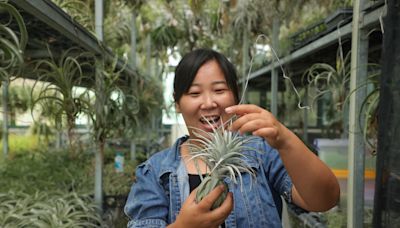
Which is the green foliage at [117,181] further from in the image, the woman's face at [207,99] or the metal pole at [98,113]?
the woman's face at [207,99]

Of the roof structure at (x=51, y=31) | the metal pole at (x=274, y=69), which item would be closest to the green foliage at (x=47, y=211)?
the roof structure at (x=51, y=31)

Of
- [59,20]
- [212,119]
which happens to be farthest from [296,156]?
[59,20]

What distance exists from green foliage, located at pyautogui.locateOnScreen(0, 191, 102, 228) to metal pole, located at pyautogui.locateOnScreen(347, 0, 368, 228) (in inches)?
54.4

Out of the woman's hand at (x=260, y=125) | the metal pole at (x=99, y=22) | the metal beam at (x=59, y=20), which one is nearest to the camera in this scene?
the woman's hand at (x=260, y=125)

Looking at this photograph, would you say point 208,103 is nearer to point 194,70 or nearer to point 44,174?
point 194,70

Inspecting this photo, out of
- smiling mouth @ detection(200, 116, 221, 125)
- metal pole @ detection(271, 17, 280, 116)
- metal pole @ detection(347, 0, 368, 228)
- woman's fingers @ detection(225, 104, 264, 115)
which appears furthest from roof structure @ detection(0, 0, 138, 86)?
metal pole @ detection(271, 17, 280, 116)

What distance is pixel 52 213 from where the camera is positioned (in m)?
2.16

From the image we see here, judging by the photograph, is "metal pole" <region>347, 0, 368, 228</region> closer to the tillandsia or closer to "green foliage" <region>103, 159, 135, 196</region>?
the tillandsia

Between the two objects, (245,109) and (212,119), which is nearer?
(245,109)

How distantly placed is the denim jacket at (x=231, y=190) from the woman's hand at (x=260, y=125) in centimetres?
14

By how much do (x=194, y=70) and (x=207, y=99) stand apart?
0.08 meters

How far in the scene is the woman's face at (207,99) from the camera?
89 centimetres

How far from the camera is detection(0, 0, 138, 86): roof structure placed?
164 cm

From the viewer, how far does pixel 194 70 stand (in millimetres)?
919
